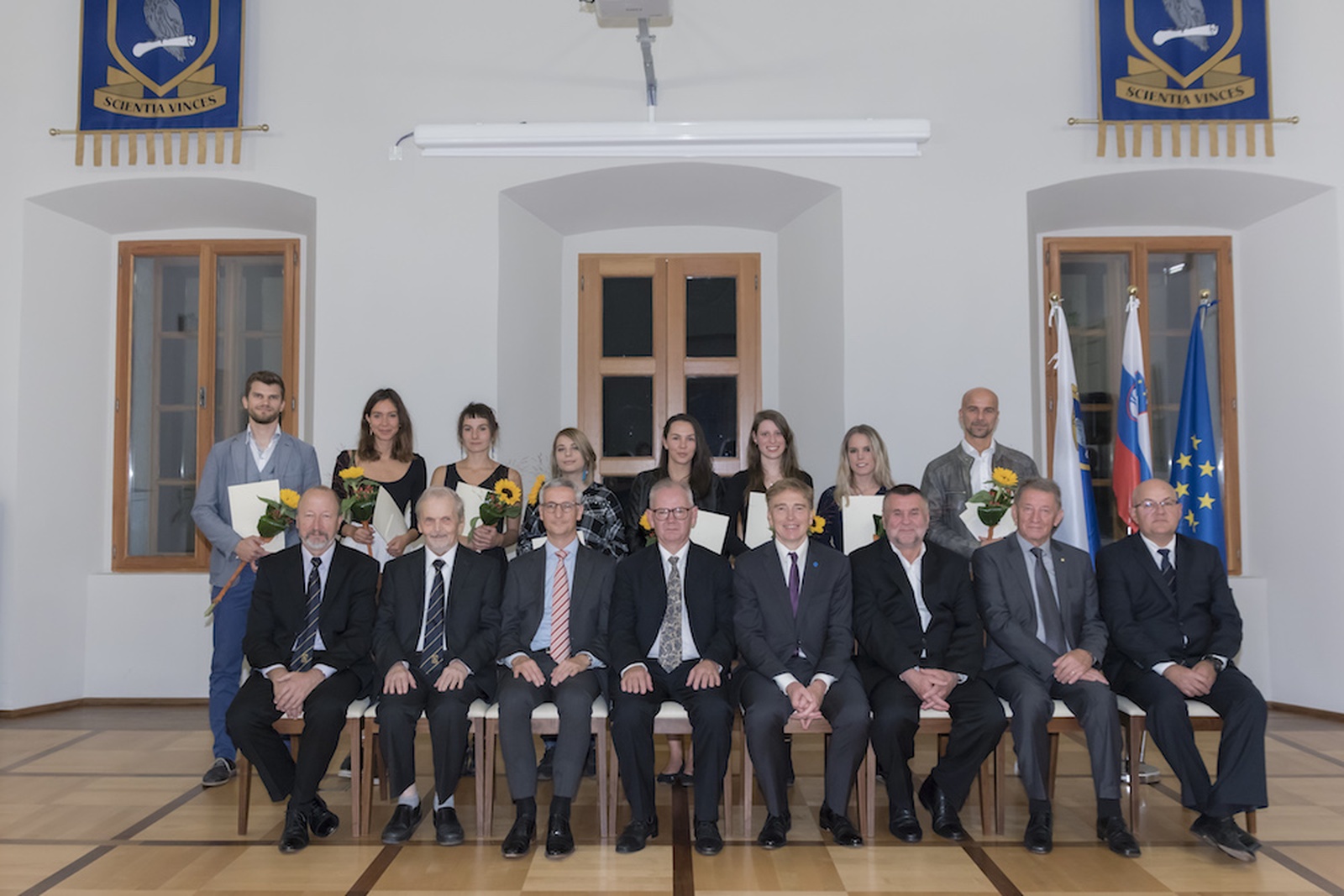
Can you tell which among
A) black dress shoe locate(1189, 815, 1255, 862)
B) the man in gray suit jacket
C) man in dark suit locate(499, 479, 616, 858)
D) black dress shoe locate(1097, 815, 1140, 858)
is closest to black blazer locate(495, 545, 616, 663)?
man in dark suit locate(499, 479, 616, 858)

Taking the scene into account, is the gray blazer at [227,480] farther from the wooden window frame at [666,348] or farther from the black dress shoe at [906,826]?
the black dress shoe at [906,826]

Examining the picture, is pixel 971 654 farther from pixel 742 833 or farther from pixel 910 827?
pixel 742 833

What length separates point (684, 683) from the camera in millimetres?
4020

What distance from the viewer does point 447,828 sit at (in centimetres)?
378

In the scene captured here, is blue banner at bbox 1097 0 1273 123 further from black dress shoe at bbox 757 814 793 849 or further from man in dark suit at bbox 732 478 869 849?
black dress shoe at bbox 757 814 793 849

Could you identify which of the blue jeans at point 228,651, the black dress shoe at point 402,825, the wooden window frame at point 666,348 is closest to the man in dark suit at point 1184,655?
the black dress shoe at point 402,825

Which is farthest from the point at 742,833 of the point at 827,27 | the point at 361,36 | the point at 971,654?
the point at 361,36

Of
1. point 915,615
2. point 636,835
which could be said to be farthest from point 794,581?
point 636,835

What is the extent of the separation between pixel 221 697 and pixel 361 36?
373 cm

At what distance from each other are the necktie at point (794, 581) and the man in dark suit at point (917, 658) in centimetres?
25

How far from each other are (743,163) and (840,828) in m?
3.65

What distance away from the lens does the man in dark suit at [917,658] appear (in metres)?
3.83

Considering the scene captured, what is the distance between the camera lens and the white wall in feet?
19.6

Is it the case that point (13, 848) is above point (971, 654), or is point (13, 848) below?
below
